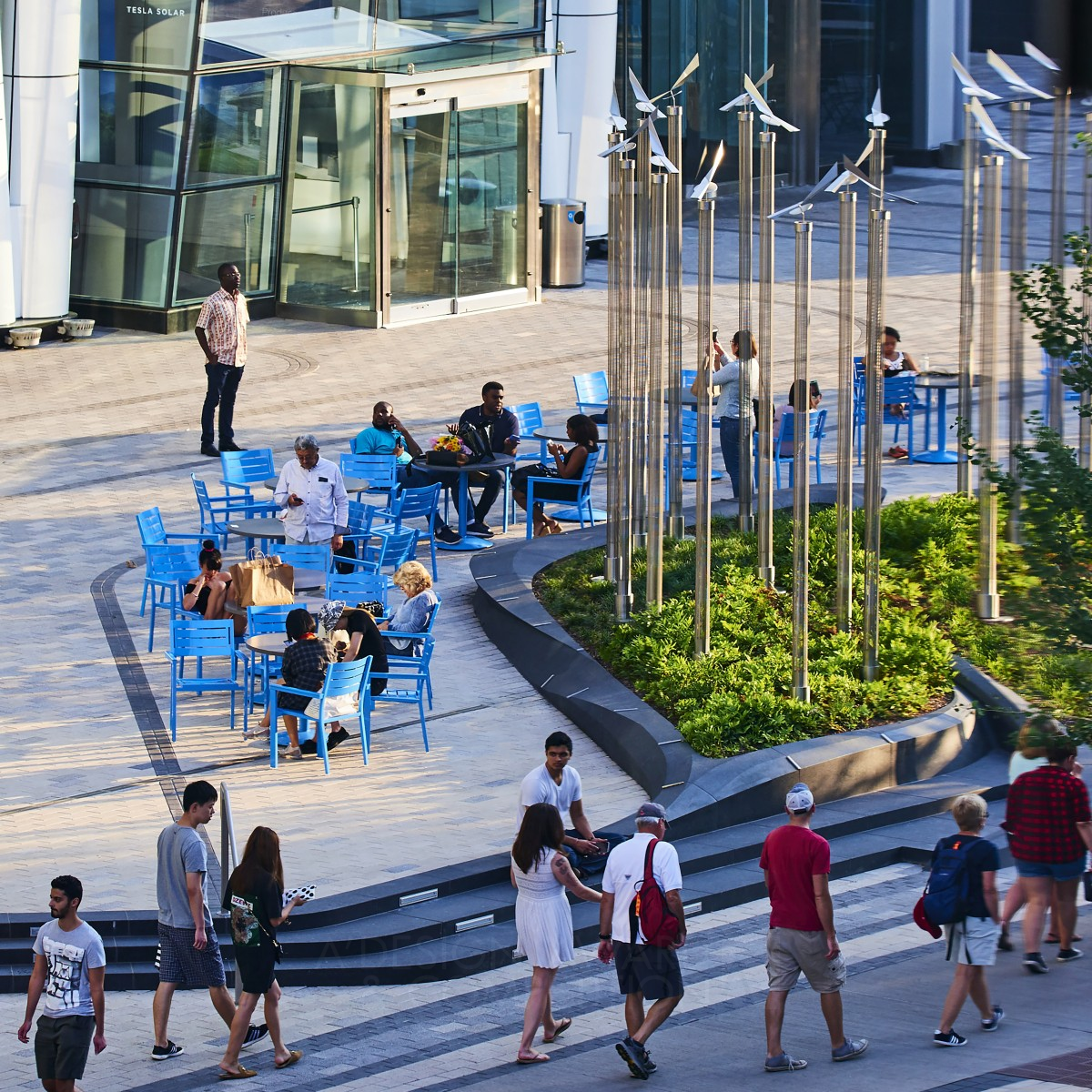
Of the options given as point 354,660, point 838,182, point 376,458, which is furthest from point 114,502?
point 838,182

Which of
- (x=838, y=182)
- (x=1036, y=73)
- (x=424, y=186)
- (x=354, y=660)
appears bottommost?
(x=354, y=660)

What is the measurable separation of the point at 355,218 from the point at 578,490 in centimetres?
1062

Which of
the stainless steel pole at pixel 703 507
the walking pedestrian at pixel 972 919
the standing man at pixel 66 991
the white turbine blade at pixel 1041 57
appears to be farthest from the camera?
the stainless steel pole at pixel 703 507

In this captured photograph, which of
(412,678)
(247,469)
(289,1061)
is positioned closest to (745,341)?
(412,678)

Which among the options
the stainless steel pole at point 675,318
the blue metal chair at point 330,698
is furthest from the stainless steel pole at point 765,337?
the blue metal chair at point 330,698

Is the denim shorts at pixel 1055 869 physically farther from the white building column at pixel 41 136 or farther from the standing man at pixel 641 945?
the white building column at pixel 41 136

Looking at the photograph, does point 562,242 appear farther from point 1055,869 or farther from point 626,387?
point 1055,869

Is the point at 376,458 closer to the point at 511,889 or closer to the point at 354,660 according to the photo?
the point at 354,660

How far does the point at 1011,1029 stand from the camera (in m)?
7.67

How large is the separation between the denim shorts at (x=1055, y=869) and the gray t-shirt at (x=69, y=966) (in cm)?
418

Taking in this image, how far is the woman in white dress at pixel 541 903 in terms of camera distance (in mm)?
7559

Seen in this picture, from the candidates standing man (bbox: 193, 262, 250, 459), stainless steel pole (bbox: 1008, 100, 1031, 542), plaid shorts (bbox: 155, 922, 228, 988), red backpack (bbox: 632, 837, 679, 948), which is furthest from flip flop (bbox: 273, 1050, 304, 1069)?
standing man (bbox: 193, 262, 250, 459)

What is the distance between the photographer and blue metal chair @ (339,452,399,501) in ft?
54.3

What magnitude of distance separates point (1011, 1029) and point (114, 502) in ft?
39.9
